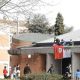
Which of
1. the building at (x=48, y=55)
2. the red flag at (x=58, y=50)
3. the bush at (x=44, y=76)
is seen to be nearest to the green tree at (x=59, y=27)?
the building at (x=48, y=55)

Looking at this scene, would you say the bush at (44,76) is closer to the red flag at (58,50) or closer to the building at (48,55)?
the red flag at (58,50)

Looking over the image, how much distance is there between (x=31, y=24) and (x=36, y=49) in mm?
21967

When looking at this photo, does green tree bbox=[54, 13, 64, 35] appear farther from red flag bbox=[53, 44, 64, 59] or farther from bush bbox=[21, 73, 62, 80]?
bush bbox=[21, 73, 62, 80]

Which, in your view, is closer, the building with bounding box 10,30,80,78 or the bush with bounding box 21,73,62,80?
the bush with bounding box 21,73,62,80

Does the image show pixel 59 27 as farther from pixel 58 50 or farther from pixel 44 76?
pixel 44 76

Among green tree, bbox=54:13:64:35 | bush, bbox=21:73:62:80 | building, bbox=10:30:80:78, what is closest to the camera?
bush, bbox=21:73:62:80

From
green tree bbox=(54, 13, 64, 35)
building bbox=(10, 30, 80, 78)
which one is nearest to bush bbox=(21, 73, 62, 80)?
building bbox=(10, 30, 80, 78)

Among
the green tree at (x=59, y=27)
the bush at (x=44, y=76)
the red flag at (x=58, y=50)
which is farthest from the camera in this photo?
the green tree at (x=59, y=27)

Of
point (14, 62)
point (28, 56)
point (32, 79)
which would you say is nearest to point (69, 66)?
point (28, 56)

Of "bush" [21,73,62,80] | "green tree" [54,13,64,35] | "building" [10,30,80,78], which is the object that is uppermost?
"green tree" [54,13,64,35]

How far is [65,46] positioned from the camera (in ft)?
109

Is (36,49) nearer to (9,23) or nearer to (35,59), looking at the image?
(35,59)

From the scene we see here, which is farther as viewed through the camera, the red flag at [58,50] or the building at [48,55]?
the building at [48,55]

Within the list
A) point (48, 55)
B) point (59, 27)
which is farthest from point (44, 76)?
point (59, 27)
